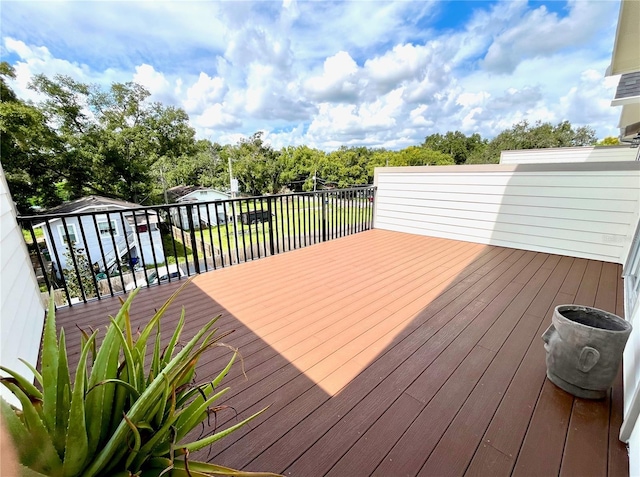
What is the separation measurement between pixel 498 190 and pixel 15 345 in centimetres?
557

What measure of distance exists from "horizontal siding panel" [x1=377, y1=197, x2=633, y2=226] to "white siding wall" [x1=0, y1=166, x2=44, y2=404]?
17.0 ft

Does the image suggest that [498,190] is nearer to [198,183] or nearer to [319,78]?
[319,78]

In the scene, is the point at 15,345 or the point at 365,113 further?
the point at 365,113

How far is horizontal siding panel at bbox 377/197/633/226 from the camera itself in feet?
11.5

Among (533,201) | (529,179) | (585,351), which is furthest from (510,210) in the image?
(585,351)

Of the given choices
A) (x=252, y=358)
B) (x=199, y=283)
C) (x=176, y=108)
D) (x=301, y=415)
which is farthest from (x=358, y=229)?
(x=176, y=108)

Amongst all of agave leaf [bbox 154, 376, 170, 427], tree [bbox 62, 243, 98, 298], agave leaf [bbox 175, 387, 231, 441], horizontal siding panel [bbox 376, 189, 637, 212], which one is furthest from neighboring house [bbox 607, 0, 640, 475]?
tree [bbox 62, 243, 98, 298]

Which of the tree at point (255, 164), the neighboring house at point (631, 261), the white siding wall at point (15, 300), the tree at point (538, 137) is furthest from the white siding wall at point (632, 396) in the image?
the tree at point (255, 164)

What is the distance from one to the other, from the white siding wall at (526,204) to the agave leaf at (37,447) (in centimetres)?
516

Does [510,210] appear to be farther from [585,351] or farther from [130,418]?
[130,418]

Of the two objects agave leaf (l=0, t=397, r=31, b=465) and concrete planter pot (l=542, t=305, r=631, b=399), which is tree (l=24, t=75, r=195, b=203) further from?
concrete planter pot (l=542, t=305, r=631, b=399)

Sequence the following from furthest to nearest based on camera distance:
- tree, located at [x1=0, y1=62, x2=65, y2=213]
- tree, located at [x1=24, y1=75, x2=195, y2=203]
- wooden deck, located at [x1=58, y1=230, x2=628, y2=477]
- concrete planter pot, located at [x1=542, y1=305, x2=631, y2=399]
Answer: tree, located at [x1=24, y1=75, x2=195, y2=203]
tree, located at [x1=0, y1=62, x2=65, y2=213]
concrete planter pot, located at [x1=542, y1=305, x2=631, y2=399]
wooden deck, located at [x1=58, y1=230, x2=628, y2=477]

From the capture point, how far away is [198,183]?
31031 mm

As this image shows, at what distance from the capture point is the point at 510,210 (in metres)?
4.19
